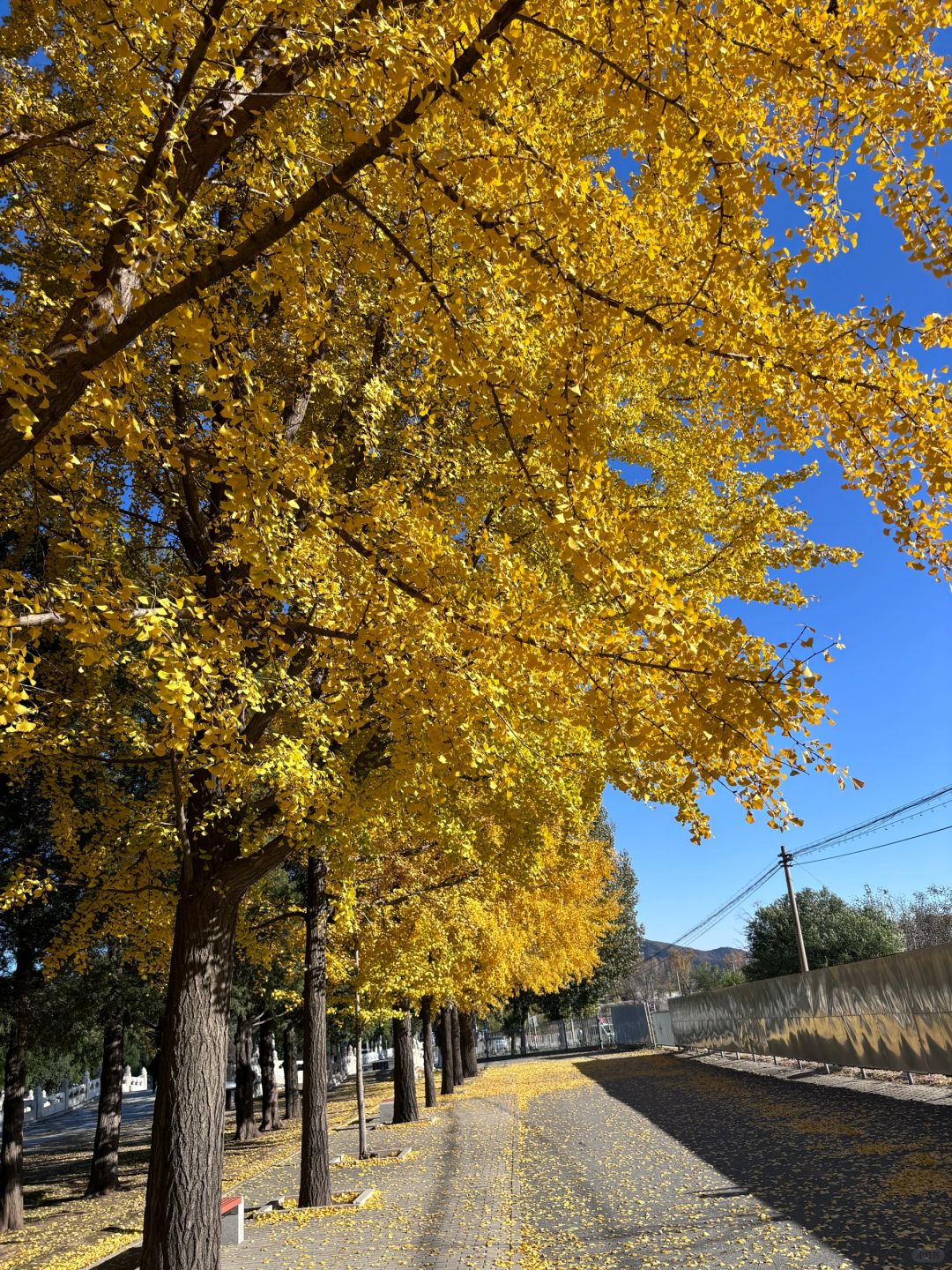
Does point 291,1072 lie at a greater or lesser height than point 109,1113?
lesser

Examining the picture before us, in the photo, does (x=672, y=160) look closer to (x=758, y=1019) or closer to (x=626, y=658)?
(x=626, y=658)

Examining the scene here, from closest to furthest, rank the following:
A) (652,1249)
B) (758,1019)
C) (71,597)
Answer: (71,597) < (652,1249) < (758,1019)

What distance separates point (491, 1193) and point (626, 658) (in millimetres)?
10076

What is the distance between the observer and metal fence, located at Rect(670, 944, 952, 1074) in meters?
11.9

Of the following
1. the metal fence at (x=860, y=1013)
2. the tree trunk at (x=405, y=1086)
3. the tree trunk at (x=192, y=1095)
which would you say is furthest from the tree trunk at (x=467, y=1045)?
the tree trunk at (x=192, y=1095)

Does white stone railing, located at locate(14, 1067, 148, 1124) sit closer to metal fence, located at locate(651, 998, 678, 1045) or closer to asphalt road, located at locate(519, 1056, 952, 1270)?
metal fence, located at locate(651, 998, 678, 1045)

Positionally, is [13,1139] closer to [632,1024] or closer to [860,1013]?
[860,1013]

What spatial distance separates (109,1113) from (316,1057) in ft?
25.2

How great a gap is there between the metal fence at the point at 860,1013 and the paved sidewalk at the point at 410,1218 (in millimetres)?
6498

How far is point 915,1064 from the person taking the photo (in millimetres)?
12664

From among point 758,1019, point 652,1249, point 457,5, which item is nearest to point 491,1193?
point 652,1249

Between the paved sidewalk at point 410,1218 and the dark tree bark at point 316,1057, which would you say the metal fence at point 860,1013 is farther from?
the dark tree bark at point 316,1057

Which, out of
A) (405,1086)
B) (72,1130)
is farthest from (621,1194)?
(72,1130)

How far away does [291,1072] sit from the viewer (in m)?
30.7
